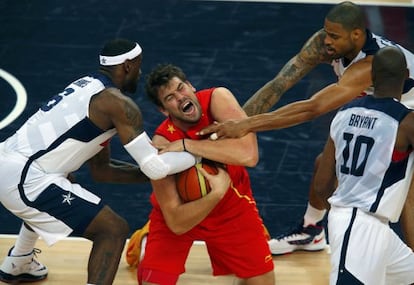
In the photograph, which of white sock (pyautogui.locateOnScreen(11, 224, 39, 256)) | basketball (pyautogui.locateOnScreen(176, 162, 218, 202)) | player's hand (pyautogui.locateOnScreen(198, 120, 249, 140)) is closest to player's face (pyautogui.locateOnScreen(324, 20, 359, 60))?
player's hand (pyautogui.locateOnScreen(198, 120, 249, 140))

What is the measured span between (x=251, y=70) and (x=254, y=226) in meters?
4.11

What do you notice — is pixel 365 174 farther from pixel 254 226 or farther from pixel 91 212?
pixel 91 212

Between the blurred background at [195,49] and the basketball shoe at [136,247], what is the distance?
0.89 m

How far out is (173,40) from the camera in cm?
1222

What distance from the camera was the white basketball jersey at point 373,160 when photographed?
6633mm

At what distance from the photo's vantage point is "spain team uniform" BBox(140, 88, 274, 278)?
7.52 meters

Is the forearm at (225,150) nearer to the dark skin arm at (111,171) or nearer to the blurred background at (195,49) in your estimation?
the dark skin arm at (111,171)

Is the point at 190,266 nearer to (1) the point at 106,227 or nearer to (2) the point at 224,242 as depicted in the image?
(2) the point at 224,242

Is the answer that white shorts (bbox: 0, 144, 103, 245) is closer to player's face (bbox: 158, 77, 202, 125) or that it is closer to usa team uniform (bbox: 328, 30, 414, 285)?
player's face (bbox: 158, 77, 202, 125)

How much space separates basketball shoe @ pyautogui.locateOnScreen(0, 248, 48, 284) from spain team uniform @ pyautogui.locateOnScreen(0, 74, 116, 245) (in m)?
0.62

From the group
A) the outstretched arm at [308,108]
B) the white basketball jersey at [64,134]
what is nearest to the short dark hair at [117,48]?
the white basketball jersey at [64,134]

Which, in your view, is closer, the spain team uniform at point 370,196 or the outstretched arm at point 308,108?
the spain team uniform at point 370,196

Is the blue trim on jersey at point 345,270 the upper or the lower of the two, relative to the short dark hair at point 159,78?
lower

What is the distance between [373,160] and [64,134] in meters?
1.99
